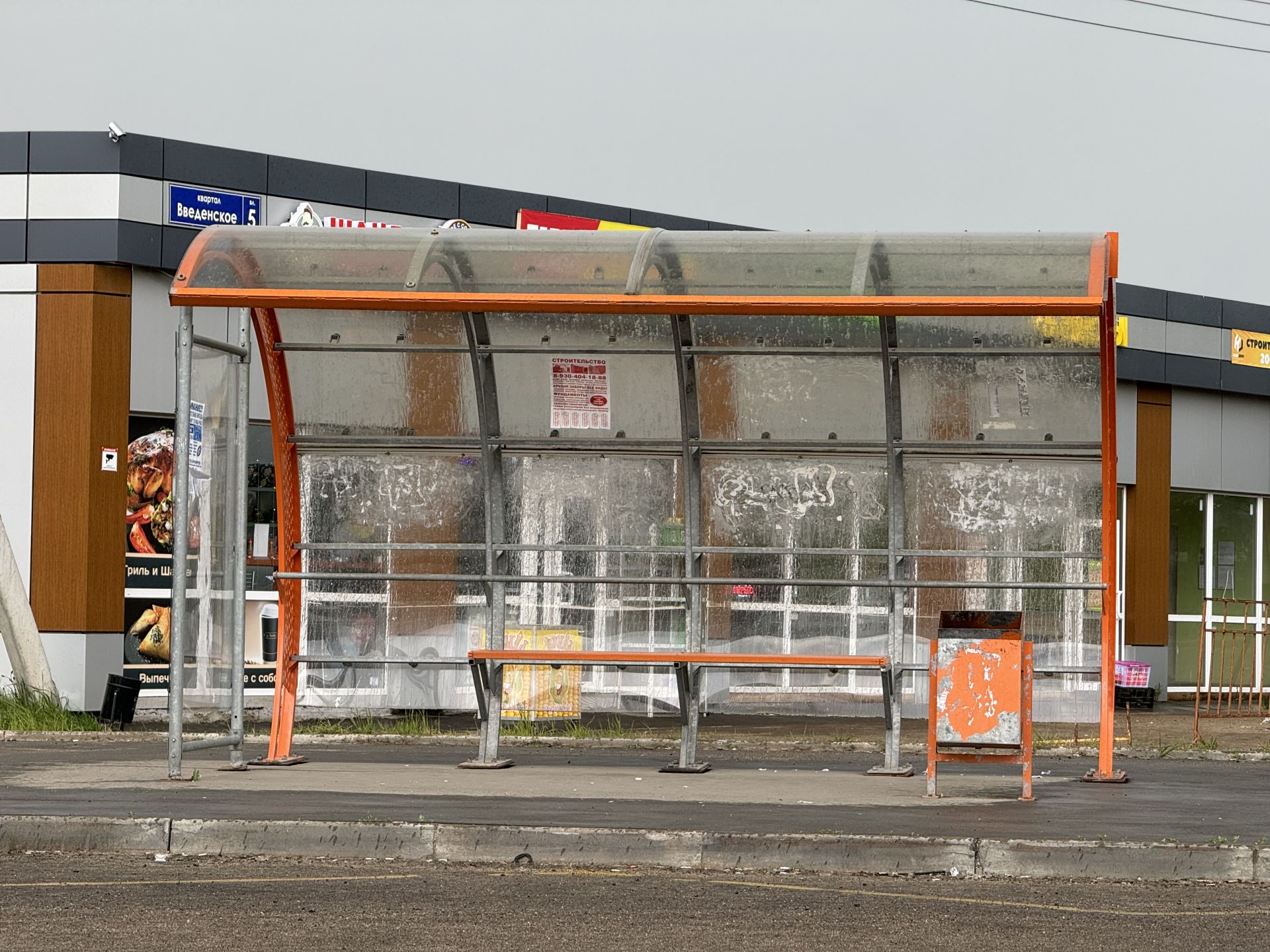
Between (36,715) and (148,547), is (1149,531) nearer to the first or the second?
(148,547)

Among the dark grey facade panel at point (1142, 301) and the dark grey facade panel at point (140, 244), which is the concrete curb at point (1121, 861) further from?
the dark grey facade panel at point (1142, 301)

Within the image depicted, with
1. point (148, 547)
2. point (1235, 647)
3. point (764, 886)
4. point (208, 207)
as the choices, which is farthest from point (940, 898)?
point (1235, 647)

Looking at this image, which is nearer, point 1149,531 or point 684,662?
point 684,662

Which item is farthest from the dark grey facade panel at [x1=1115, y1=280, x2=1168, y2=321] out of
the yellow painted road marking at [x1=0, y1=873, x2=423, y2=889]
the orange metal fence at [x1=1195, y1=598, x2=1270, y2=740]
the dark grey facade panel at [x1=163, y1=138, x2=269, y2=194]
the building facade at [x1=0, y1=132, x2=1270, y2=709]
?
the yellow painted road marking at [x1=0, y1=873, x2=423, y2=889]

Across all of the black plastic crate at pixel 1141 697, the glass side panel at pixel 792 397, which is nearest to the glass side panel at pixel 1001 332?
the glass side panel at pixel 792 397

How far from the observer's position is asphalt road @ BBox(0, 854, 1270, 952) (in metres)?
6.08

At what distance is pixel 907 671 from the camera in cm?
1125

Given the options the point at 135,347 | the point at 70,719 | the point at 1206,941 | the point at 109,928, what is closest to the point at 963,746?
the point at 1206,941

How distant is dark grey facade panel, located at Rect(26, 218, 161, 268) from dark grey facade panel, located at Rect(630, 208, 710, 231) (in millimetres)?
6533

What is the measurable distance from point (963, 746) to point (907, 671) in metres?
1.58

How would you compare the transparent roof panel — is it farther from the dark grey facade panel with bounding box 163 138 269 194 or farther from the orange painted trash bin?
the dark grey facade panel with bounding box 163 138 269 194

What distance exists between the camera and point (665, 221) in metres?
22.5

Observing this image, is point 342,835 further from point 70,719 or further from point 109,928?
point 70,719

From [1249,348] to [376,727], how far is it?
16716 millimetres
